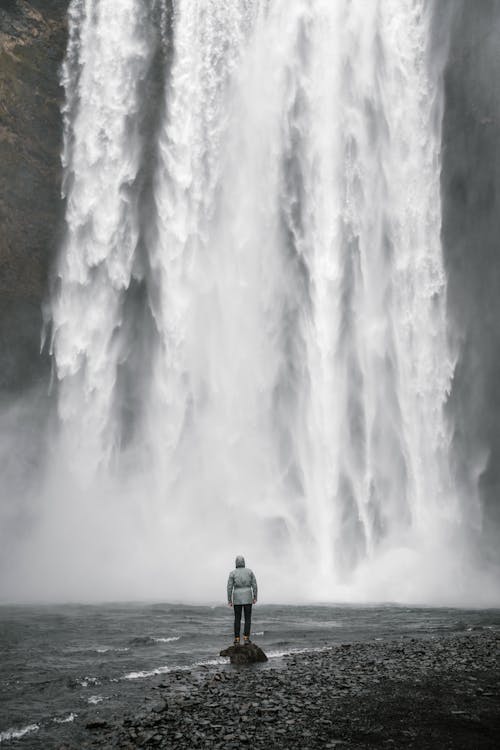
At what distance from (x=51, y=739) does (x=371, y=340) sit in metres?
20.7

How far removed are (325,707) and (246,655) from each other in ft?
9.09

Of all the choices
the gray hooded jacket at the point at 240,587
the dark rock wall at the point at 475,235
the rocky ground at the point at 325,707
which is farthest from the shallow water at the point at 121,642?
the dark rock wall at the point at 475,235

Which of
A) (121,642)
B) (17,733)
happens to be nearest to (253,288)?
(121,642)

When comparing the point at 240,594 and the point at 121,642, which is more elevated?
the point at 240,594

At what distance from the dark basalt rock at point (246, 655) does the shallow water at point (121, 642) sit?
190mm

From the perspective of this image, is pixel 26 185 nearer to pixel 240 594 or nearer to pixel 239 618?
pixel 240 594

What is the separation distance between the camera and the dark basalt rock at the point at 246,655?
9859 mm

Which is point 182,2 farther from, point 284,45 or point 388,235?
point 388,235

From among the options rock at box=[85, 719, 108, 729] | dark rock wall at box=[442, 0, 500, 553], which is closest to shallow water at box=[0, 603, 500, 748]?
rock at box=[85, 719, 108, 729]

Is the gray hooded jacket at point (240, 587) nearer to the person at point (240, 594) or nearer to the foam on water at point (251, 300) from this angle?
the person at point (240, 594)

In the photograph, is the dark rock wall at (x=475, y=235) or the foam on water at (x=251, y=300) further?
the dark rock wall at (x=475, y=235)

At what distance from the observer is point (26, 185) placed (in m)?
27.7

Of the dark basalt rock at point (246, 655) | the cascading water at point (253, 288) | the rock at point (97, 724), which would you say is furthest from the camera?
the cascading water at point (253, 288)

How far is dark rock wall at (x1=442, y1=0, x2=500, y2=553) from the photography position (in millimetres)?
27234
